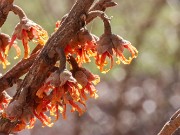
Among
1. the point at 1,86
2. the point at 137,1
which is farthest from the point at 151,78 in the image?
the point at 1,86

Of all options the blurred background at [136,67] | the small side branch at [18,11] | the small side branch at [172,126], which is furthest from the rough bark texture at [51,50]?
the blurred background at [136,67]

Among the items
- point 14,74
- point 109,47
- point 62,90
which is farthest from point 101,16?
point 14,74

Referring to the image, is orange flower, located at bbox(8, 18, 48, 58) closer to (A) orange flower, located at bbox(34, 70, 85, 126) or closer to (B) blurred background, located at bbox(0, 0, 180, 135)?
(A) orange flower, located at bbox(34, 70, 85, 126)

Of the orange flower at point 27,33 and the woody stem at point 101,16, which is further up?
the orange flower at point 27,33

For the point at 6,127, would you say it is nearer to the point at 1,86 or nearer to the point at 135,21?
the point at 1,86

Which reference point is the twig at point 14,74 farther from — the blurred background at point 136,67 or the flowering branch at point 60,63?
the blurred background at point 136,67

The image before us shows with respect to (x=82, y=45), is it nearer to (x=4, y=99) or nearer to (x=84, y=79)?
(x=84, y=79)
